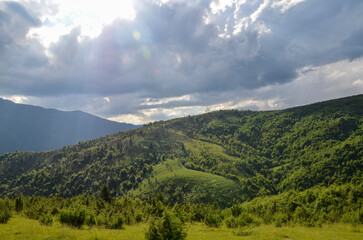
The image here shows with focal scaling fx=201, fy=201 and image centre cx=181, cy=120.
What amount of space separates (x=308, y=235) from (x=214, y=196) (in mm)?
121673

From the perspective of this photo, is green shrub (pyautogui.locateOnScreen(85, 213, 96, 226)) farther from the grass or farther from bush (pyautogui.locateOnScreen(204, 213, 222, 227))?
the grass

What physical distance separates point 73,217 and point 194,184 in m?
132

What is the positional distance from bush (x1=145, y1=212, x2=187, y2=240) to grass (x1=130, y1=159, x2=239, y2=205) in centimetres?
12831

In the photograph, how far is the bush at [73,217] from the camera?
28.3m

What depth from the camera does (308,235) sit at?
2323 centimetres

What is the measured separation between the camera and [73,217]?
2842cm

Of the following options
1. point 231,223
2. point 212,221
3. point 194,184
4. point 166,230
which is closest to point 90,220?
point 212,221

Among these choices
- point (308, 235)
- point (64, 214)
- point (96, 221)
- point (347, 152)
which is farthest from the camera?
point (347, 152)

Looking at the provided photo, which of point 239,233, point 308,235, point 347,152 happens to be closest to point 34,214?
point 239,233

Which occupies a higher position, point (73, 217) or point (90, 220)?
point (73, 217)

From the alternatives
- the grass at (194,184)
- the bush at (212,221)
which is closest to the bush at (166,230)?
the bush at (212,221)

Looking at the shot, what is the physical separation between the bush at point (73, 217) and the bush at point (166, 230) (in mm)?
17587

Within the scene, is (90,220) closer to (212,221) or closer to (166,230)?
(212,221)

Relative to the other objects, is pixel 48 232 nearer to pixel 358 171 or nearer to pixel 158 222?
pixel 158 222
